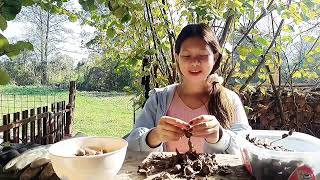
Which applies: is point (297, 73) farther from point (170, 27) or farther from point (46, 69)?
point (46, 69)

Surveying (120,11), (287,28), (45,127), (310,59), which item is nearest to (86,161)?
(120,11)

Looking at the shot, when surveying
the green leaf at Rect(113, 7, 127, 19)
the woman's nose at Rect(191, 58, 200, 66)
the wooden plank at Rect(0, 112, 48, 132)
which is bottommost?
the wooden plank at Rect(0, 112, 48, 132)

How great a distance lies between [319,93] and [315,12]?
118 centimetres

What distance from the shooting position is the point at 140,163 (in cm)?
92

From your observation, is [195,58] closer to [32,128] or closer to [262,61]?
[262,61]

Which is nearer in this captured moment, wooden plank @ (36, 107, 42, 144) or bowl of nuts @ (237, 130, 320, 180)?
bowl of nuts @ (237, 130, 320, 180)

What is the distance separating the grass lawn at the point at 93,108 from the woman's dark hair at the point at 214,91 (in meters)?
3.86

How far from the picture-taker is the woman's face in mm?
1268

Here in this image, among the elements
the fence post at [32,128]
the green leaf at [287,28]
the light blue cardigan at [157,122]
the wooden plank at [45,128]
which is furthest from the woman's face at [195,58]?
the wooden plank at [45,128]

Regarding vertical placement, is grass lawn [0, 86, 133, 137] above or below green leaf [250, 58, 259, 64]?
below

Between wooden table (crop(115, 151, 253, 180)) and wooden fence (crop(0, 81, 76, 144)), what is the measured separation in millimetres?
2758

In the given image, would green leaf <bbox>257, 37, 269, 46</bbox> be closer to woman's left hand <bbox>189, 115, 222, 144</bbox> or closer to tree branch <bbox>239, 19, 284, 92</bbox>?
tree branch <bbox>239, 19, 284, 92</bbox>

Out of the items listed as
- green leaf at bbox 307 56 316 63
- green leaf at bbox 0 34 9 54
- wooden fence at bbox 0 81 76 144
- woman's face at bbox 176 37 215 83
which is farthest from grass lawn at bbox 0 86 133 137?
green leaf at bbox 0 34 9 54

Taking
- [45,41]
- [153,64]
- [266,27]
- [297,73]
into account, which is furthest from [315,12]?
[45,41]
